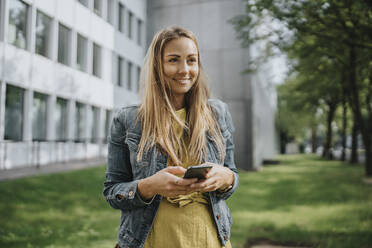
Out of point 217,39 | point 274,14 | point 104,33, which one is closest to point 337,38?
point 274,14

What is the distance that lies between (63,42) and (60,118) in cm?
106

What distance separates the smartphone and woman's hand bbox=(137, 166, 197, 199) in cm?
2

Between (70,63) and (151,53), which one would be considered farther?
(70,63)

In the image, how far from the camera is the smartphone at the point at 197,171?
5.09 ft

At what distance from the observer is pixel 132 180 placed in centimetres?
205

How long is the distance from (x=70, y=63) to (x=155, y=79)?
2640 mm

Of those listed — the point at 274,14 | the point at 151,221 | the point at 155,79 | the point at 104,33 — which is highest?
the point at 274,14

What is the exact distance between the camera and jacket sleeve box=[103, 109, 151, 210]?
6.14ft

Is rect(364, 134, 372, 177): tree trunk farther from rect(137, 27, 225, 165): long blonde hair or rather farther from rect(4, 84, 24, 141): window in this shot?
rect(137, 27, 225, 165): long blonde hair

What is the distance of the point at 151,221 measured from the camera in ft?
6.24

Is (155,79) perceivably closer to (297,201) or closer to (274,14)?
(274,14)

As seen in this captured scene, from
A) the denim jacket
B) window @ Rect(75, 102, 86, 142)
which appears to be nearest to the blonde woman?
the denim jacket

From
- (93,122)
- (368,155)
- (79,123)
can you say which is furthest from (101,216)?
(368,155)

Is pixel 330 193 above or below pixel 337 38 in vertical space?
below
